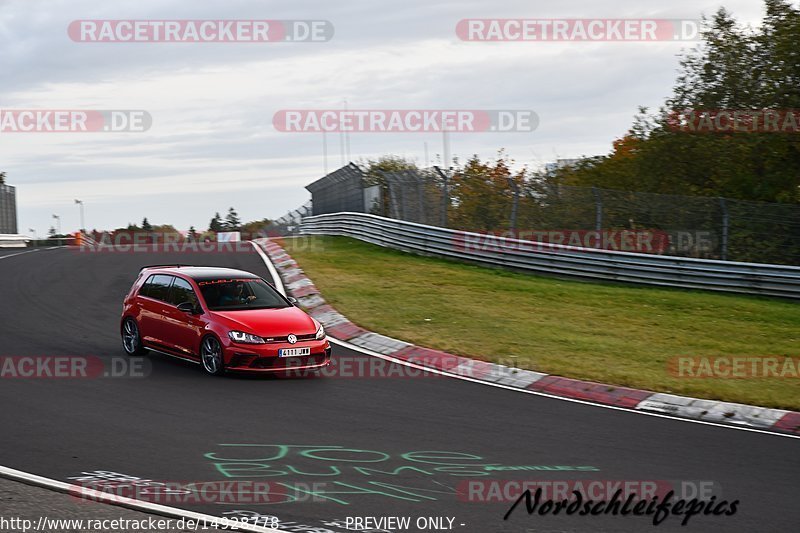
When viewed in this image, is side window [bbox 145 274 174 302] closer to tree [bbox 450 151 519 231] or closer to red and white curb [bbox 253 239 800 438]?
red and white curb [bbox 253 239 800 438]

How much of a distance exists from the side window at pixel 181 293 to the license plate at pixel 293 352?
5.67 ft

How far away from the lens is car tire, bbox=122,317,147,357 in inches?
548

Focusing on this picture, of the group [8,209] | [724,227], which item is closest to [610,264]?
[724,227]

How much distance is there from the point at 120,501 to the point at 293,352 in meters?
5.59

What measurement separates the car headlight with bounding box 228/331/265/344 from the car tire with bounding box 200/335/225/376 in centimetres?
26

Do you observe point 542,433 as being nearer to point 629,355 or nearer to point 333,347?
point 629,355

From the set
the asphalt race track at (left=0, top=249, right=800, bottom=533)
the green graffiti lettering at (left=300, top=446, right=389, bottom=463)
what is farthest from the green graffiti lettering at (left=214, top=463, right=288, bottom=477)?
the green graffiti lettering at (left=300, top=446, right=389, bottom=463)

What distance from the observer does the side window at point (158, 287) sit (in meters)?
13.8

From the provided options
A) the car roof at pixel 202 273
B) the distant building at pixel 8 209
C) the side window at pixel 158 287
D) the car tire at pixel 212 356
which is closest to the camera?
the car tire at pixel 212 356

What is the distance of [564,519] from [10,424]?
5983mm

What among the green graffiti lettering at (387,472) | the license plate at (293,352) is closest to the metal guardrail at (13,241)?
the license plate at (293,352)

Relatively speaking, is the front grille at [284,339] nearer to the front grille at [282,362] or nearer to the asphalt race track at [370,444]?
the front grille at [282,362]

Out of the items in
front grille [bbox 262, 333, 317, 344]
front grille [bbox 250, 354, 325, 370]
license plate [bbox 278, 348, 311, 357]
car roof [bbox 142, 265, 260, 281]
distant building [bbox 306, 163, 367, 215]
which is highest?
distant building [bbox 306, 163, 367, 215]

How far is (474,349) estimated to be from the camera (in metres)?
14.2
